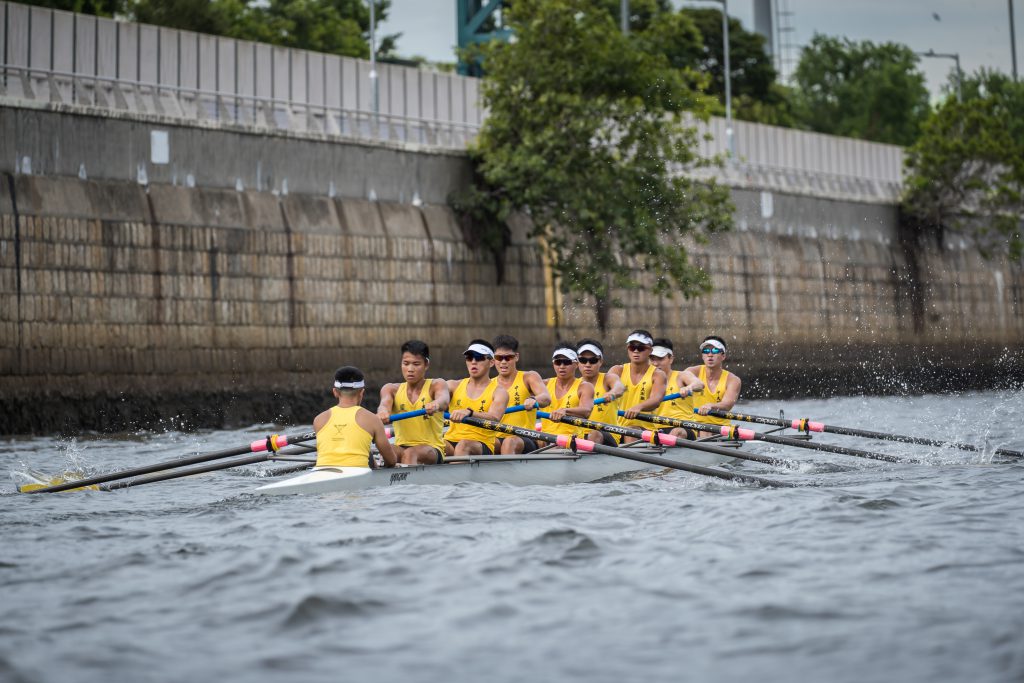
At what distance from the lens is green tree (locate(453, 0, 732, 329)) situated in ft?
106

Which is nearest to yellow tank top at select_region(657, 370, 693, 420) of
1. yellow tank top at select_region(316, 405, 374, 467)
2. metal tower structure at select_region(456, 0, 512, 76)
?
yellow tank top at select_region(316, 405, 374, 467)

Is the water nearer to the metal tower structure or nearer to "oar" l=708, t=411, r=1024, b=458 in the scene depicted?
"oar" l=708, t=411, r=1024, b=458

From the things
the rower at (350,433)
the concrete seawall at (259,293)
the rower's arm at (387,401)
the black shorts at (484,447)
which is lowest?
the black shorts at (484,447)

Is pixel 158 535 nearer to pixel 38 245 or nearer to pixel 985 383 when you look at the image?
pixel 38 245

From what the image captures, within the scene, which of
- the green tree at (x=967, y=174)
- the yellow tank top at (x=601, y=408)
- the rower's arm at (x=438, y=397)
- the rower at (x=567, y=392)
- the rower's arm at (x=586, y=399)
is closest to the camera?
the rower's arm at (x=438, y=397)

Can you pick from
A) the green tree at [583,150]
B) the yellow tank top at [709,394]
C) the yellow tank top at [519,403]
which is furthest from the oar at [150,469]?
the green tree at [583,150]

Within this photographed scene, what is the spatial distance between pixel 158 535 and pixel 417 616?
3.72 metres

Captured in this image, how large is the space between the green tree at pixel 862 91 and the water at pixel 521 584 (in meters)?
58.1

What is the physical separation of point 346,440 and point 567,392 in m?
4.31

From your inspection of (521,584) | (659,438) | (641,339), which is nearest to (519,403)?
(659,438)

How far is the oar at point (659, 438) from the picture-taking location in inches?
593

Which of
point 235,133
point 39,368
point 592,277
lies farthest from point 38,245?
point 592,277

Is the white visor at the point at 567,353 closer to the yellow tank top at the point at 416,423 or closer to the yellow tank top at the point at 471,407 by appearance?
the yellow tank top at the point at 471,407

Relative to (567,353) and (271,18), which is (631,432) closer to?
(567,353)
